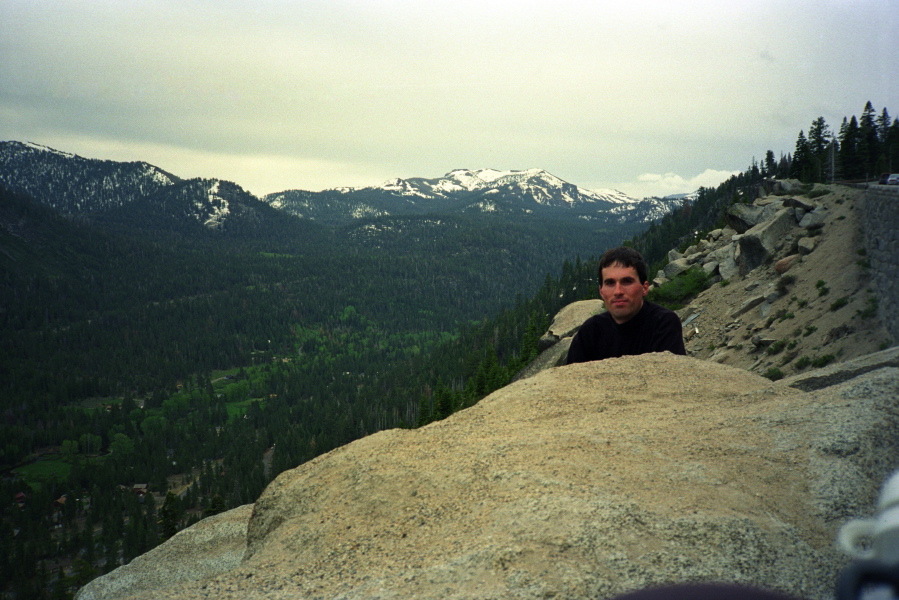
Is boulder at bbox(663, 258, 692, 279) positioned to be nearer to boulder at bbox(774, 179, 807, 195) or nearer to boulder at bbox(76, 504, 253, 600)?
boulder at bbox(774, 179, 807, 195)

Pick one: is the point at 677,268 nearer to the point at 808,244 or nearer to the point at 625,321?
the point at 808,244

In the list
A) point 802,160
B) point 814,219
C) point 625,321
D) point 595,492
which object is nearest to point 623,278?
point 625,321

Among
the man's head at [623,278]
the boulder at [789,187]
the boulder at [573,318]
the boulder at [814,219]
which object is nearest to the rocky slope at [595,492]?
the man's head at [623,278]

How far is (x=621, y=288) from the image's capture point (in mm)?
8039

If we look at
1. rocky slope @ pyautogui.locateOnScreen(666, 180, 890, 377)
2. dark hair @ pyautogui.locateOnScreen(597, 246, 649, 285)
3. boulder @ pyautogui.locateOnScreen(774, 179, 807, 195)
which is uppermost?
boulder @ pyautogui.locateOnScreen(774, 179, 807, 195)

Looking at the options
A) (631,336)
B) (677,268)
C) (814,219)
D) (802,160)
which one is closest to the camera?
(631,336)

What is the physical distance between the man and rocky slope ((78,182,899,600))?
13.5 inches

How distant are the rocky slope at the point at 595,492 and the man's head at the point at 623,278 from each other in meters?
1.63

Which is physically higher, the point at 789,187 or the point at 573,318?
the point at 789,187

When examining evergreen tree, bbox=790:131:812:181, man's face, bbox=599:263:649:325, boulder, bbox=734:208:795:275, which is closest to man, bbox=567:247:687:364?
man's face, bbox=599:263:649:325

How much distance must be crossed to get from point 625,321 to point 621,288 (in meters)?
1.00

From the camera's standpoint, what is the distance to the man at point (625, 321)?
8.00m

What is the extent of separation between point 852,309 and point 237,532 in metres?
25.3

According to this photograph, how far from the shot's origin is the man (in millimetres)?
7996
